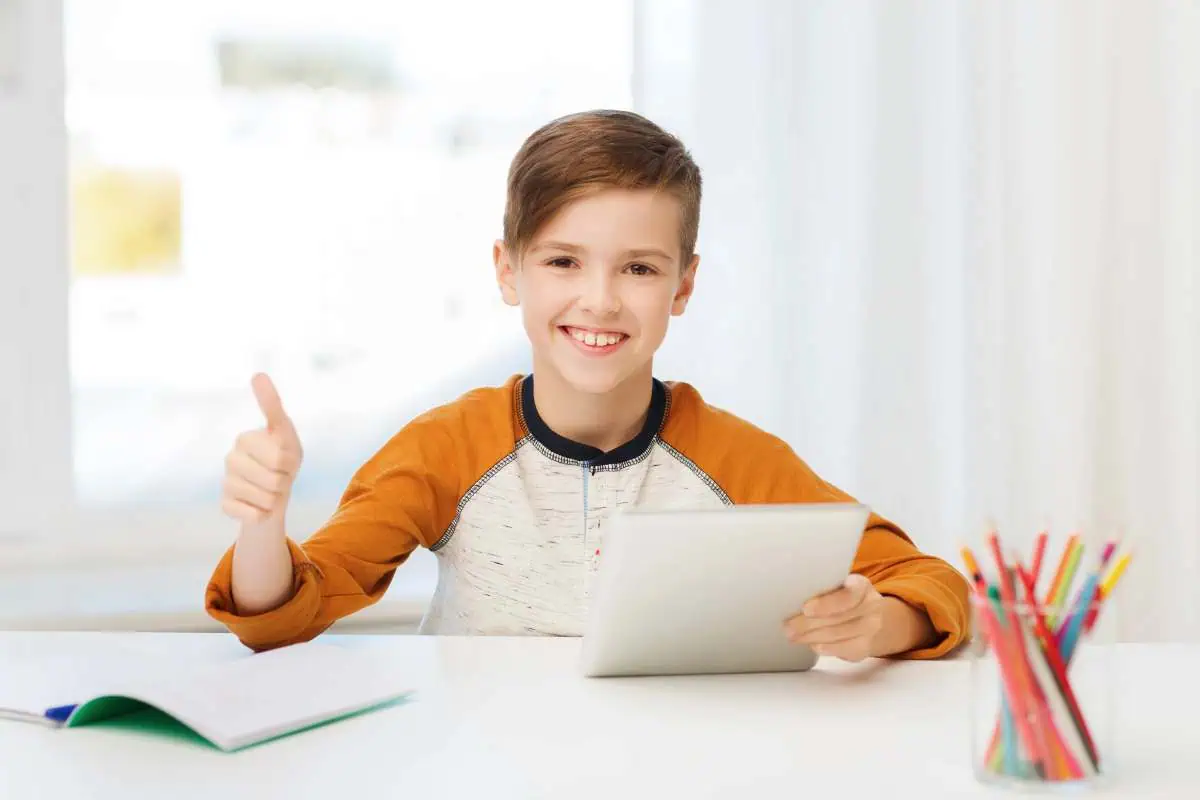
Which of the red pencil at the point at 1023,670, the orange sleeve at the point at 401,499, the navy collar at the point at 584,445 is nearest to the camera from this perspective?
the red pencil at the point at 1023,670

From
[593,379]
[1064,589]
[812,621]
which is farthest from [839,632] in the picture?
[593,379]

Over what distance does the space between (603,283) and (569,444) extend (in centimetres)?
19

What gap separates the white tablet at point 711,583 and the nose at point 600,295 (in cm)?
40

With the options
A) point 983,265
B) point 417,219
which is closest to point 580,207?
point 417,219

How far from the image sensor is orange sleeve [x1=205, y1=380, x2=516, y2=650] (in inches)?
49.1

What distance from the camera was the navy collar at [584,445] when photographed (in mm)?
1400

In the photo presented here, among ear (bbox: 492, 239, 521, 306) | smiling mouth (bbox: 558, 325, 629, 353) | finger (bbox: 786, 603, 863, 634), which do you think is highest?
ear (bbox: 492, 239, 521, 306)

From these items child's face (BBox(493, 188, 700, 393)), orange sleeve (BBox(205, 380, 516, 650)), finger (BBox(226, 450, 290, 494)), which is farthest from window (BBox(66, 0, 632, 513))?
finger (BBox(226, 450, 290, 494))

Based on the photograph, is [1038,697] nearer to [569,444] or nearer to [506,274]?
[569,444]

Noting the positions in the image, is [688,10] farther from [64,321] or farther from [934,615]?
[934,615]

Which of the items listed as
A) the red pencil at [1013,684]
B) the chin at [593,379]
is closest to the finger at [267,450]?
the chin at [593,379]

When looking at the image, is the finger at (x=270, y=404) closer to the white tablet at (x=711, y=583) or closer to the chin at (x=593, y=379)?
the white tablet at (x=711, y=583)

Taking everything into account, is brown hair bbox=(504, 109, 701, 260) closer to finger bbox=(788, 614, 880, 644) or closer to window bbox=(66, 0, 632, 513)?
finger bbox=(788, 614, 880, 644)

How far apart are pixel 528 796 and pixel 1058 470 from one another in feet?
5.52
